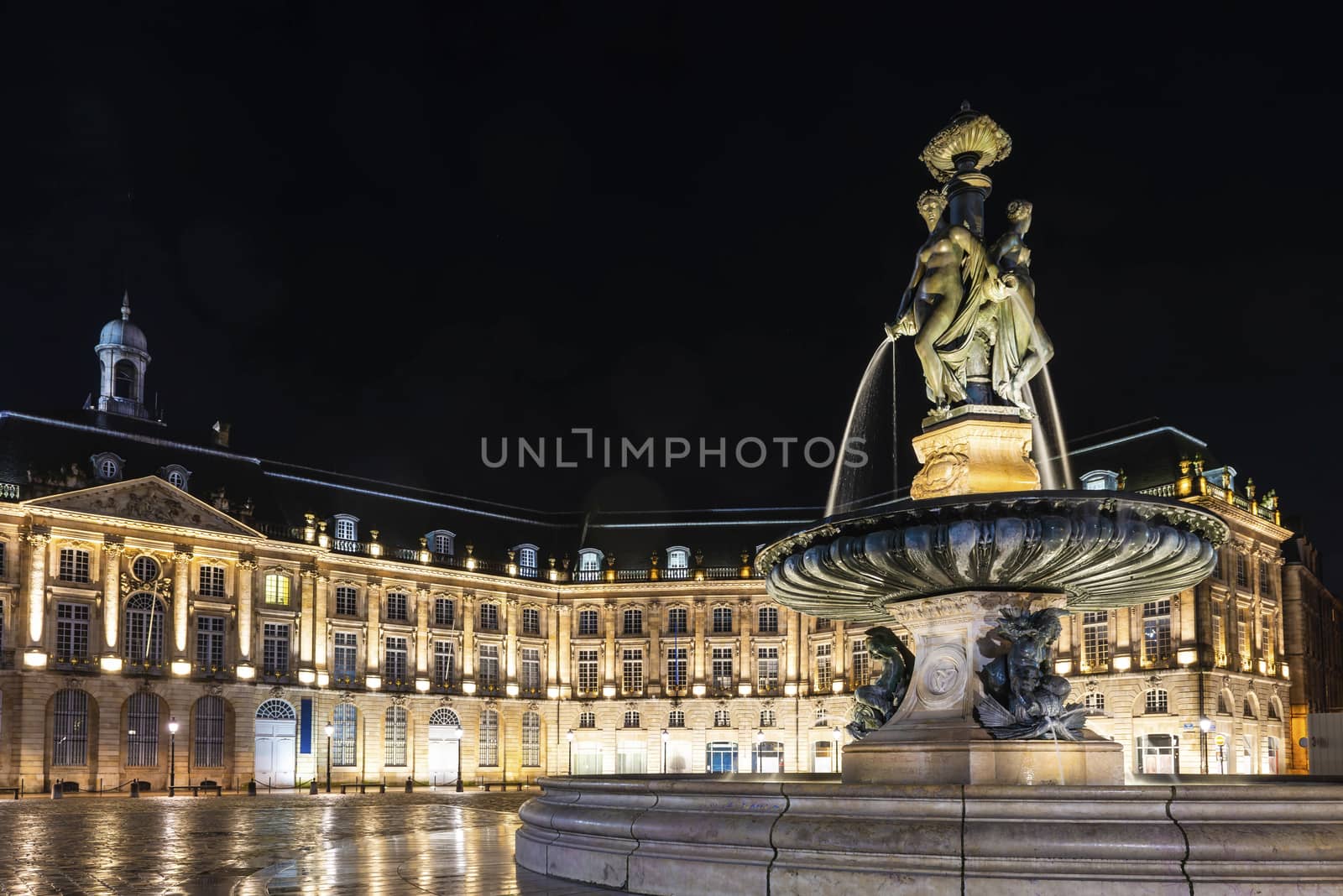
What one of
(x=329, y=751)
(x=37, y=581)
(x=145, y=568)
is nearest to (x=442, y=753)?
(x=329, y=751)

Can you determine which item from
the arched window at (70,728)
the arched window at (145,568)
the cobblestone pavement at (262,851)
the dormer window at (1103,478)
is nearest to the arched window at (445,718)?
the arched window at (145,568)

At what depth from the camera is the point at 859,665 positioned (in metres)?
71.5

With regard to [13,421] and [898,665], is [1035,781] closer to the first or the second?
[898,665]

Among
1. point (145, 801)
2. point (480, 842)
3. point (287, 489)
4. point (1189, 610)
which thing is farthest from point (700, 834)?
point (287, 489)

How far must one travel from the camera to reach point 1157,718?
58.0 metres

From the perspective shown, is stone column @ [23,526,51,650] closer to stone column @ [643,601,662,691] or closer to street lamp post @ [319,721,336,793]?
street lamp post @ [319,721,336,793]

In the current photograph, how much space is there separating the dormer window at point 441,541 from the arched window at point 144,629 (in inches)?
651

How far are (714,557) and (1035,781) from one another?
64641 mm

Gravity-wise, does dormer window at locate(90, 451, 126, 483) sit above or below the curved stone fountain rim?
above

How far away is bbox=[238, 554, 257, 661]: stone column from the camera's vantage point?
63438mm

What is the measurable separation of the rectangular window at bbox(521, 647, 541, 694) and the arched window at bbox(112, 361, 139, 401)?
25.3 meters

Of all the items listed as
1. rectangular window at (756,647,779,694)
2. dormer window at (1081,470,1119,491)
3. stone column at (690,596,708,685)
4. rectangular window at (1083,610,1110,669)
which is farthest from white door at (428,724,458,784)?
dormer window at (1081,470,1119,491)

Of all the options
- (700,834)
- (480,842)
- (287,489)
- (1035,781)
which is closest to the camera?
(700,834)

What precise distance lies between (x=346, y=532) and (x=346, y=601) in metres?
3.73
